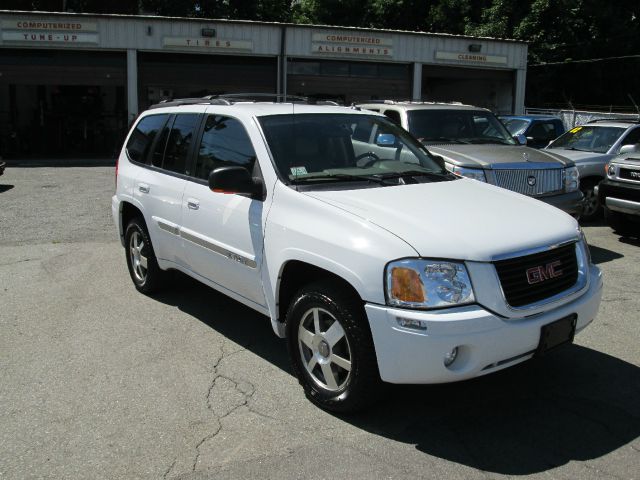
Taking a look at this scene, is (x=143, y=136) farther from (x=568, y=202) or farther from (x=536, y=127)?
(x=536, y=127)

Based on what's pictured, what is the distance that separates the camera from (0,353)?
481cm

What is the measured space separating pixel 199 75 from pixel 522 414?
72.3 feet

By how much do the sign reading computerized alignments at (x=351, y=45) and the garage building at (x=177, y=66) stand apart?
38 mm

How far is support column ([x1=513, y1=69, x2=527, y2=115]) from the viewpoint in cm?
2706

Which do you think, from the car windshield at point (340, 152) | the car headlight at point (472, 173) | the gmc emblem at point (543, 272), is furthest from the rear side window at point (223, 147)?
the car headlight at point (472, 173)

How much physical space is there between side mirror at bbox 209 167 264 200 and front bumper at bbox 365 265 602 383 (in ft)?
4.20

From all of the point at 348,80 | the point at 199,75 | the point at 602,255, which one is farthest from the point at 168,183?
the point at 348,80

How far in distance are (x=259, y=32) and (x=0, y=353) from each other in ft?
66.7

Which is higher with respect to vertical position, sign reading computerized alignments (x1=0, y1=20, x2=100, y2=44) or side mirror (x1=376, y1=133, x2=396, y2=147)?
sign reading computerized alignments (x1=0, y1=20, x2=100, y2=44)

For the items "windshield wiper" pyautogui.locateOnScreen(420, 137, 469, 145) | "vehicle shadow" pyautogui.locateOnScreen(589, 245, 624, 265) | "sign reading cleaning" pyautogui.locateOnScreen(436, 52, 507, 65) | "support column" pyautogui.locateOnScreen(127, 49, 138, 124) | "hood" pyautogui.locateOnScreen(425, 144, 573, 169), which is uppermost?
"sign reading cleaning" pyautogui.locateOnScreen(436, 52, 507, 65)

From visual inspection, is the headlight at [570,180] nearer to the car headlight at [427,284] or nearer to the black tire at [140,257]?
the black tire at [140,257]

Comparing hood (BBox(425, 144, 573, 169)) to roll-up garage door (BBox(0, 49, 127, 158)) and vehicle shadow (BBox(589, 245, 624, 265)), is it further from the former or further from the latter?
roll-up garage door (BBox(0, 49, 127, 158))

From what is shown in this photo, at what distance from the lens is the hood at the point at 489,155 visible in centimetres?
768

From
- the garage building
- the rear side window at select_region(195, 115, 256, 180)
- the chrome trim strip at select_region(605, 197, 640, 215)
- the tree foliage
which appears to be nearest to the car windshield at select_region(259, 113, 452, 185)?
the rear side window at select_region(195, 115, 256, 180)
